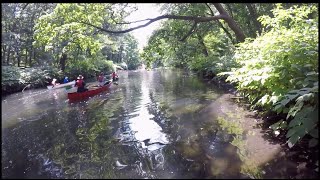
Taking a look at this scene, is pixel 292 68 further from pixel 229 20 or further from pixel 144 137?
pixel 229 20

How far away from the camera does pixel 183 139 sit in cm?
814

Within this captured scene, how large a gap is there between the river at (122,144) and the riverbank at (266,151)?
0.75 feet

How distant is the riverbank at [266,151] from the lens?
17.9ft

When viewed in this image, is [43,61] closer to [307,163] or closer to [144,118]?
[144,118]

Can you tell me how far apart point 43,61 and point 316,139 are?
129ft

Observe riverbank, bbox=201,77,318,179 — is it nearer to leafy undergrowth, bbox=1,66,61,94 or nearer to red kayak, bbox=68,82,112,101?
red kayak, bbox=68,82,112,101

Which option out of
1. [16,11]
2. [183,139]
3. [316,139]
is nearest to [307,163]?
[316,139]

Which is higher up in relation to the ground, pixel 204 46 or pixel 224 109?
pixel 204 46

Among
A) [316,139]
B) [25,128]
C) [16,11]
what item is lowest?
[25,128]

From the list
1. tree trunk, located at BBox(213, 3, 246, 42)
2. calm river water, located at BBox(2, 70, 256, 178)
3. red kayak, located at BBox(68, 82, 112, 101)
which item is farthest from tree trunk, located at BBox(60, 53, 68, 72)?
tree trunk, located at BBox(213, 3, 246, 42)

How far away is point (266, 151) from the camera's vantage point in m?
6.55

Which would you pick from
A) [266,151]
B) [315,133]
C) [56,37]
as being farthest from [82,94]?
[315,133]

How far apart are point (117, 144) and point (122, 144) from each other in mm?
152

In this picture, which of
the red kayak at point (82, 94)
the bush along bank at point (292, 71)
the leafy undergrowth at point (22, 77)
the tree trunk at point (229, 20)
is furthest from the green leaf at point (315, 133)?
the leafy undergrowth at point (22, 77)
